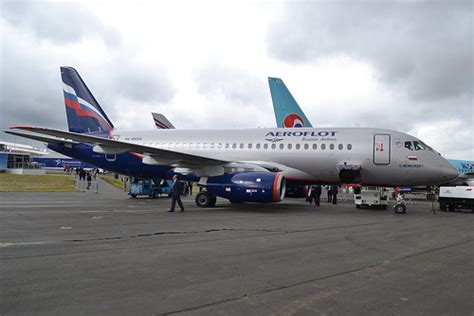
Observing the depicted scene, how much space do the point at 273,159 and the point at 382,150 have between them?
466 centimetres

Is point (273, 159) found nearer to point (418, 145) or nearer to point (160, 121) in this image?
point (418, 145)

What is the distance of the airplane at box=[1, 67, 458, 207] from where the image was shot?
14258 mm

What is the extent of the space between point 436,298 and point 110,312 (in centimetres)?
367

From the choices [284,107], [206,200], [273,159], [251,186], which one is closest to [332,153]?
[273,159]

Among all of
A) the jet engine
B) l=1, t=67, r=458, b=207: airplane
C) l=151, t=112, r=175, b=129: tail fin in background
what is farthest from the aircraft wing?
l=151, t=112, r=175, b=129: tail fin in background

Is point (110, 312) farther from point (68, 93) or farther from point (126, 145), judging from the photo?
point (68, 93)

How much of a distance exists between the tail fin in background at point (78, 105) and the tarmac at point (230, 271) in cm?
1234

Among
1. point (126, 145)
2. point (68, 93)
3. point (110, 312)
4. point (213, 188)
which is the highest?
point (68, 93)

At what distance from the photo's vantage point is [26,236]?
7660mm

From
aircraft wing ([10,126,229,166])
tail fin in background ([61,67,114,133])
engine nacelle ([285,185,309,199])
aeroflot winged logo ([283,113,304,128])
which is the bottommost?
engine nacelle ([285,185,309,199])

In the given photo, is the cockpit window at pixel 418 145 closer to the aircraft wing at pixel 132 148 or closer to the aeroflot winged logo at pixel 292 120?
the aircraft wing at pixel 132 148

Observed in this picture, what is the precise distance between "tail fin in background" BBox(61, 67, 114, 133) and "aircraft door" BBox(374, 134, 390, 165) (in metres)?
14.5

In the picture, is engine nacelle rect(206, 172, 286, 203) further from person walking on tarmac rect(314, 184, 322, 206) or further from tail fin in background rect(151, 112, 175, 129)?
tail fin in background rect(151, 112, 175, 129)

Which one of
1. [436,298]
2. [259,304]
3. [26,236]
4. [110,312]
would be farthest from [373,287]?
[26,236]
